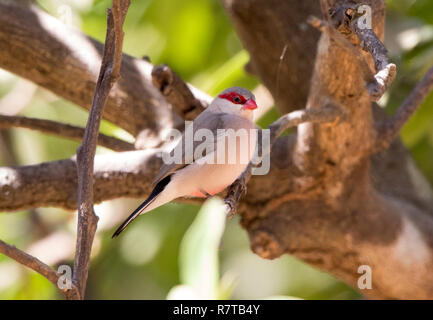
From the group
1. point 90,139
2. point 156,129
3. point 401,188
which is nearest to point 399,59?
point 401,188

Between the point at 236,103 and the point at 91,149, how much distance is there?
1.15m

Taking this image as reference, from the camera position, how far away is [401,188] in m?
3.96

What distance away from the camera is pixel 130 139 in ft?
15.4

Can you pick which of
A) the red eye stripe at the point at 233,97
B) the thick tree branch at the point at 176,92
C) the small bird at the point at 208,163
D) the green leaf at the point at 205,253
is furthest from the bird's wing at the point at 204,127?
the green leaf at the point at 205,253

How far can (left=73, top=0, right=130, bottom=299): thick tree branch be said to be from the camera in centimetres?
185

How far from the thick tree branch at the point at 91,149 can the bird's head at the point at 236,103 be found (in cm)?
86

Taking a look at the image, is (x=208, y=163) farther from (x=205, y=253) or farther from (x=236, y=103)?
(x=205, y=253)

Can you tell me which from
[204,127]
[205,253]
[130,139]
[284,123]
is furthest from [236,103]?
[130,139]

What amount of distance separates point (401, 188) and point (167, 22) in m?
2.39

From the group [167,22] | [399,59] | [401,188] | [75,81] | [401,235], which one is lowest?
[401,235]

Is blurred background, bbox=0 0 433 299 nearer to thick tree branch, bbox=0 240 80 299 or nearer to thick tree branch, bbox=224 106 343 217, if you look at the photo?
thick tree branch, bbox=224 106 343 217

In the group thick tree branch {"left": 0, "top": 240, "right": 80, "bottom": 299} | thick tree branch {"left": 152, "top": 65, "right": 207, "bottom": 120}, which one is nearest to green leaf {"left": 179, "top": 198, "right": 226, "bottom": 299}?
thick tree branch {"left": 152, "top": 65, "right": 207, "bottom": 120}

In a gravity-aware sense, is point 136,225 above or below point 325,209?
above
